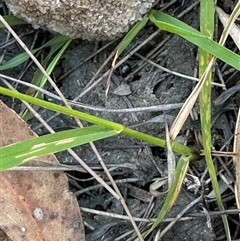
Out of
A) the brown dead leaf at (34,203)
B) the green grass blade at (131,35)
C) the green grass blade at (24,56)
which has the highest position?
the green grass blade at (131,35)

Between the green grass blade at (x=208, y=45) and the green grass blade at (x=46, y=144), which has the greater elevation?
the green grass blade at (x=208, y=45)

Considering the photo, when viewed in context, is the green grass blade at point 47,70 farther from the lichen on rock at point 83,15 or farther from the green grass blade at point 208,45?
the green grass blade at point 208,45

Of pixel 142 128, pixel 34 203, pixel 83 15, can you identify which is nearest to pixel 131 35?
pixel 83 15

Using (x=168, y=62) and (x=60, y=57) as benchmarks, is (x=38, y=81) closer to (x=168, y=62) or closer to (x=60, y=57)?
(x=60, y=57)

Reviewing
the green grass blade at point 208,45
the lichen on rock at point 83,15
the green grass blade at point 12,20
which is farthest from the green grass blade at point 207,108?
the green grass blade at point 12,20

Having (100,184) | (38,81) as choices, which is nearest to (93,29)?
Result: (38,81)

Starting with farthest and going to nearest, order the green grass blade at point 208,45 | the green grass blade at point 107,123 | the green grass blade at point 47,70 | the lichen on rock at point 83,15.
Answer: the green grass blade at point 47,70 < the lichen on rock at point 83,15 < the green grass blade at point 208,45 < the green grass blade at point 107,123

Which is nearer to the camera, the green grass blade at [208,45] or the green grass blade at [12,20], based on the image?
the green grass blade at [208,45]

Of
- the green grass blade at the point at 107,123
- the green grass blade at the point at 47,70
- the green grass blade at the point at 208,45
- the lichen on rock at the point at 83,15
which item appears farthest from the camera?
the green grass blade at the point at 47,70
